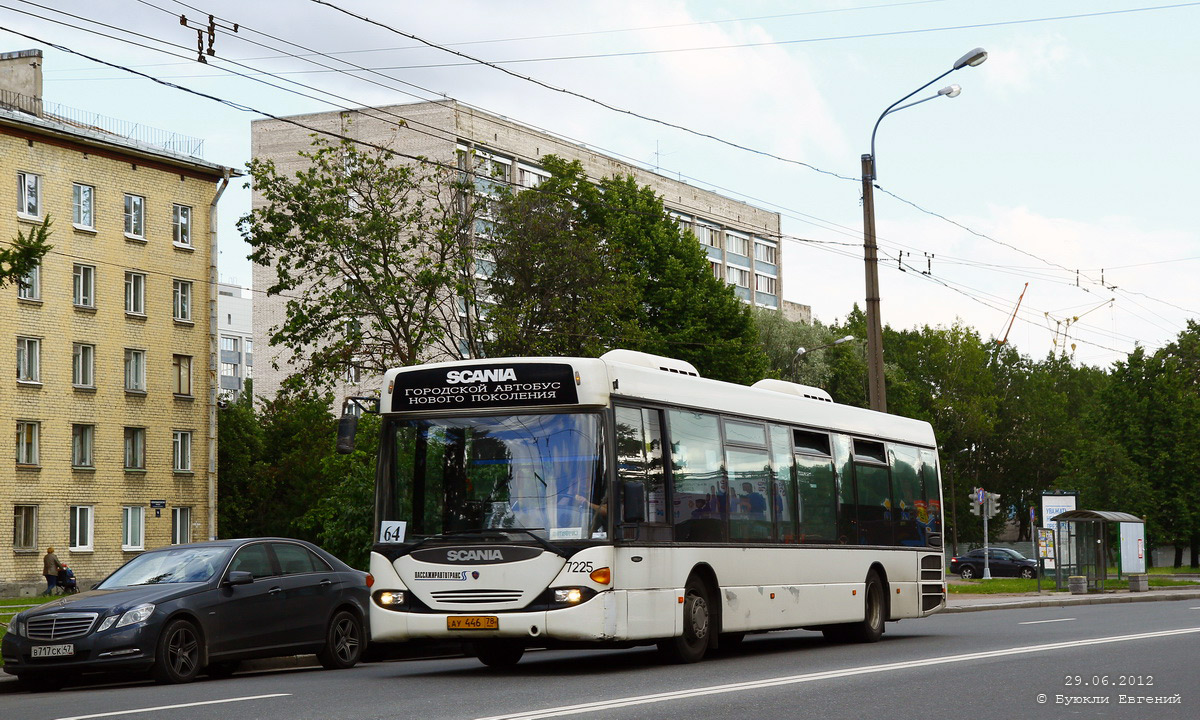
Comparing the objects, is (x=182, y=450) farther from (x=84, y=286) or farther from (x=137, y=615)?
(x=137, y=615)

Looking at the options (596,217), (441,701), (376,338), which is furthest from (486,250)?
(441,701)

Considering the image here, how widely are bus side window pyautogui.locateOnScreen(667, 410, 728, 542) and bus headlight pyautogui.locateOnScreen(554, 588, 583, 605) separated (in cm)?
162

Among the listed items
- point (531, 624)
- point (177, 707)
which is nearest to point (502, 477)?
point (531, 624)

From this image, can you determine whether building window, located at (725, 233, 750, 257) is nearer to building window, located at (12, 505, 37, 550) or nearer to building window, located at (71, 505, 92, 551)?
building window, located at (71, 505, 92, 551)

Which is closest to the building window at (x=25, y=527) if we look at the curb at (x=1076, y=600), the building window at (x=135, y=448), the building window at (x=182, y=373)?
the building window at (x=135, y=448)

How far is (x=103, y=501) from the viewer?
50344 millimetres

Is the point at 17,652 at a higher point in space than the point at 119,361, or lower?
lower

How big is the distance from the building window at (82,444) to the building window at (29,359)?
7.50ft

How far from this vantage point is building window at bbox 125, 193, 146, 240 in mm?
51469

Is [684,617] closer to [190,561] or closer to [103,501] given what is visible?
[190,561]

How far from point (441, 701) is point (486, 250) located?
32583mm

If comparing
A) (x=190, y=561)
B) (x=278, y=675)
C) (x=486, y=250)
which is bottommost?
(x=278, y=675)

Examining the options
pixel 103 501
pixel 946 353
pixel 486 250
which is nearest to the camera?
pixel 486 250

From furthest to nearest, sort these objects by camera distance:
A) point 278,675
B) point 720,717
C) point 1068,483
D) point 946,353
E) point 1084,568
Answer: point 946,353
point 1068,483
point 1084,568
point 278,675
point 720,717
